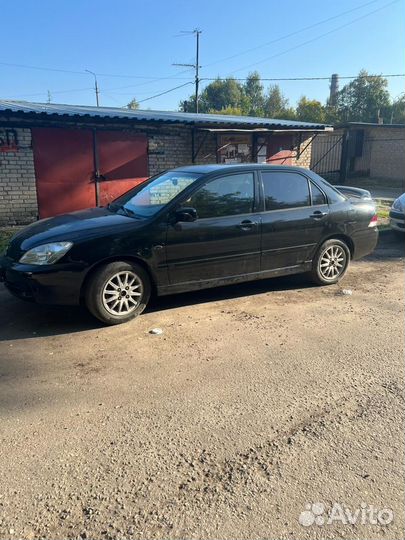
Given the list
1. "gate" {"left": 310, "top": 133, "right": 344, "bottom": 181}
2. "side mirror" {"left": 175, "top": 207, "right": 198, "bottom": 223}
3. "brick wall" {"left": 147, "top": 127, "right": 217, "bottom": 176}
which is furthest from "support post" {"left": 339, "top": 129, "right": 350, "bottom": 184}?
"side mirror" {"left": 175, "top": 207, "right": 198, "bottom": 223}

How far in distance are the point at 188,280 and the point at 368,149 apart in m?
22.9

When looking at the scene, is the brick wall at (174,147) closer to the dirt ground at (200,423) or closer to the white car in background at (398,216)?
the white car in background at (398,216)

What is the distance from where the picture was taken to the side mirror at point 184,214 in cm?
482

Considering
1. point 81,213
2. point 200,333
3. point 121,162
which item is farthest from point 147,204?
point 121,162

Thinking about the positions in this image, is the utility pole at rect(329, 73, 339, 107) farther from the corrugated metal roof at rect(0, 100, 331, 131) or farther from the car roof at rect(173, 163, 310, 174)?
the car roof at rect(173, 163, 310, 174)

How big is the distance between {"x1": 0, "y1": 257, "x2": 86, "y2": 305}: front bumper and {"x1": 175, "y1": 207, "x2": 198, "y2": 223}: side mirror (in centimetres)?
115

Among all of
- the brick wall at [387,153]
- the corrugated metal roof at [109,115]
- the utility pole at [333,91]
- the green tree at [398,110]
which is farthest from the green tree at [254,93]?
the corrugated metal roof at [109,115]

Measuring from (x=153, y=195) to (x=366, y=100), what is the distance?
6581 centimetres

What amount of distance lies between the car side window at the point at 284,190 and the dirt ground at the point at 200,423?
139 cm

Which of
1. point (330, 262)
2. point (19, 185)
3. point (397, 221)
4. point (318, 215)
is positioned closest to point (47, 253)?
point (318, 215)

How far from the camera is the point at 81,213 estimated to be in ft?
17.6

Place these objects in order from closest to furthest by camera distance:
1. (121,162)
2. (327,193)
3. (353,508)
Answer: (353,508)
(327,193)
(121,162)

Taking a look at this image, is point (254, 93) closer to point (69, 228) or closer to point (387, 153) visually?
point (387, 153)

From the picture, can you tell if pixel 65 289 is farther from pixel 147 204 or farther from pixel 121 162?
pixel 121 162
